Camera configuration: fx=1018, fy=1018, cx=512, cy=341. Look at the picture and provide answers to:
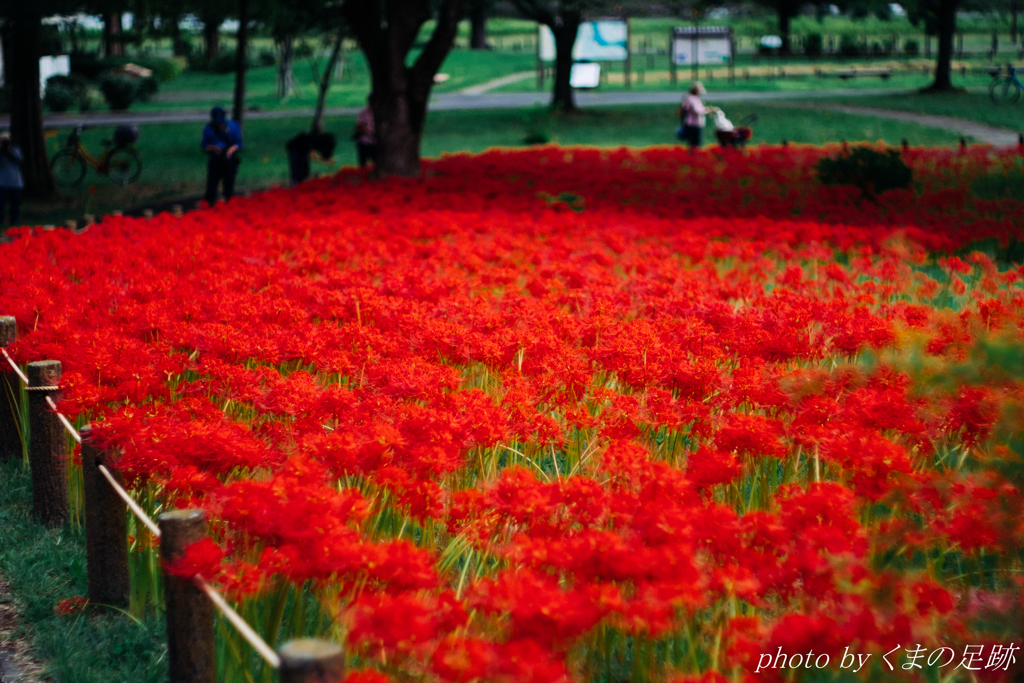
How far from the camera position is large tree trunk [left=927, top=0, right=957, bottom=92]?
1475 inches

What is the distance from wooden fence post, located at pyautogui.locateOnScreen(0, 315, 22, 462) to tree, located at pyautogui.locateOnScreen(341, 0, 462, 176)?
10.5m

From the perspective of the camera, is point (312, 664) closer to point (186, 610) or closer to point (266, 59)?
point (186, 610)

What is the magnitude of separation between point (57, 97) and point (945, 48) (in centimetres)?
3535

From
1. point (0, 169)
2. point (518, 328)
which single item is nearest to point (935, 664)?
point (518, 328)

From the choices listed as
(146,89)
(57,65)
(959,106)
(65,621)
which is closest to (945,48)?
(959,106)

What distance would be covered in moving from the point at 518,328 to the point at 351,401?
64.0 inches

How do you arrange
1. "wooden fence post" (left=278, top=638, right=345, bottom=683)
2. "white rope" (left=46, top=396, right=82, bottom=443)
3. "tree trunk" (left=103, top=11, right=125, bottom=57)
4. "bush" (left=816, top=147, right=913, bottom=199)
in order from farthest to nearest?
"tree trunk" (left=103, top=11, right=125, bottom=57) → "bush" (left=816, top=147, right=913, bottom=199) → "white rope" (left=46, top=396, right=82, bottom=443) → "wooden fence post" (left=278, top=638, right=345, bottom=683)

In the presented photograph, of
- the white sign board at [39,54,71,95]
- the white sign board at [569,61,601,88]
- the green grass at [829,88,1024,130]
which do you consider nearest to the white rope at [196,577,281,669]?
the green grass at [829,88,1024,130]

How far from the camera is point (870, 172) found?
43.3ft

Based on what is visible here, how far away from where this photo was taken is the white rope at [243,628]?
8.32ft

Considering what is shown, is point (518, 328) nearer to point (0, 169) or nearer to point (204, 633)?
point (204, 633)

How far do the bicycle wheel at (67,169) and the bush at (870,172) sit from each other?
16.3 m

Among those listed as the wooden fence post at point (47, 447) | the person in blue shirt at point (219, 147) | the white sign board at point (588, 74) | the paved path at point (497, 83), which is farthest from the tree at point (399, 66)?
the white sign board at point (588, 74)

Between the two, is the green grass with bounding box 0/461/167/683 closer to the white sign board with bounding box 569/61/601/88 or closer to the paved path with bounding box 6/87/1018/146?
the paved path with bounding box 6/87/1018/146
